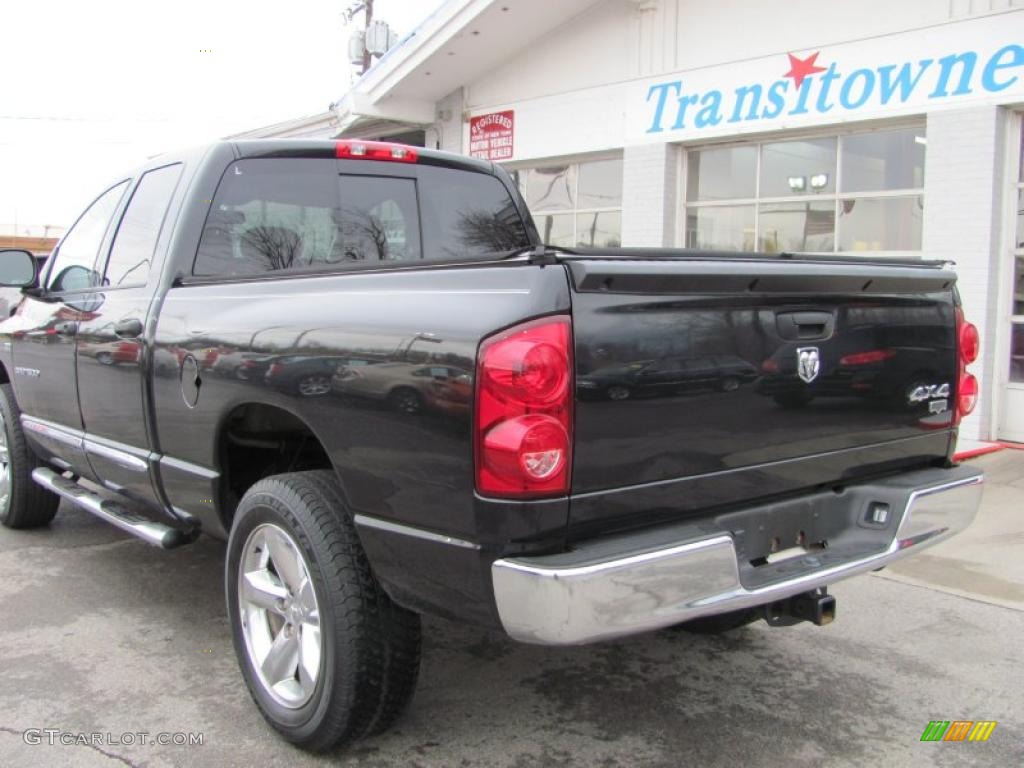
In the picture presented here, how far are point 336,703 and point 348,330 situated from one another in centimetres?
112

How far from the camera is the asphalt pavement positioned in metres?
3.00

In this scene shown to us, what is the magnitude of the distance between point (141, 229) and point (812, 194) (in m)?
7.08

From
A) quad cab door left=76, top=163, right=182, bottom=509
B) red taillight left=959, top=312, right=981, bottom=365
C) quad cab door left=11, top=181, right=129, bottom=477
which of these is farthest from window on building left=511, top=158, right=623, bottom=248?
red taillight left=959, top=312, right=981, bottom=365

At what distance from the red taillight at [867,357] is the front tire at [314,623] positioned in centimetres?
159

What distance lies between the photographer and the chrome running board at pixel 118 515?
12.2 feet

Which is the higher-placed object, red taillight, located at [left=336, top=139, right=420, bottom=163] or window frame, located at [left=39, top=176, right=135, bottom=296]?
red taillight, located at [left=336, top=139, right=420, bottom=163]

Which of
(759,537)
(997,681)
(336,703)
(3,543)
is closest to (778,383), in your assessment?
(759,537)

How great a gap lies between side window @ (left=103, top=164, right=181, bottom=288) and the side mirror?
2.79 feet

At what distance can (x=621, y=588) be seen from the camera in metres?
2.27

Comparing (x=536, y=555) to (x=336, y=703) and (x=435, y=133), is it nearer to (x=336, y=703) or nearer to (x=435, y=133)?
(x=336, y=703)

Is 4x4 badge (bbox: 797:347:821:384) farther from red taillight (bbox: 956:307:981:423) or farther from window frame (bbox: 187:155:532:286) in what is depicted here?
window frame (bbox: 187:155:532:286)

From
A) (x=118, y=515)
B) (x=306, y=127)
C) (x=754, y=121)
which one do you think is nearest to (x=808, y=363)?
(x=118, y=515)

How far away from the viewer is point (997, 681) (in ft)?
11.9

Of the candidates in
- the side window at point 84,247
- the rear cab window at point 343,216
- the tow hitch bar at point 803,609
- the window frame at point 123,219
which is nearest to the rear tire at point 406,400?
the rear cab window at point 343,216
